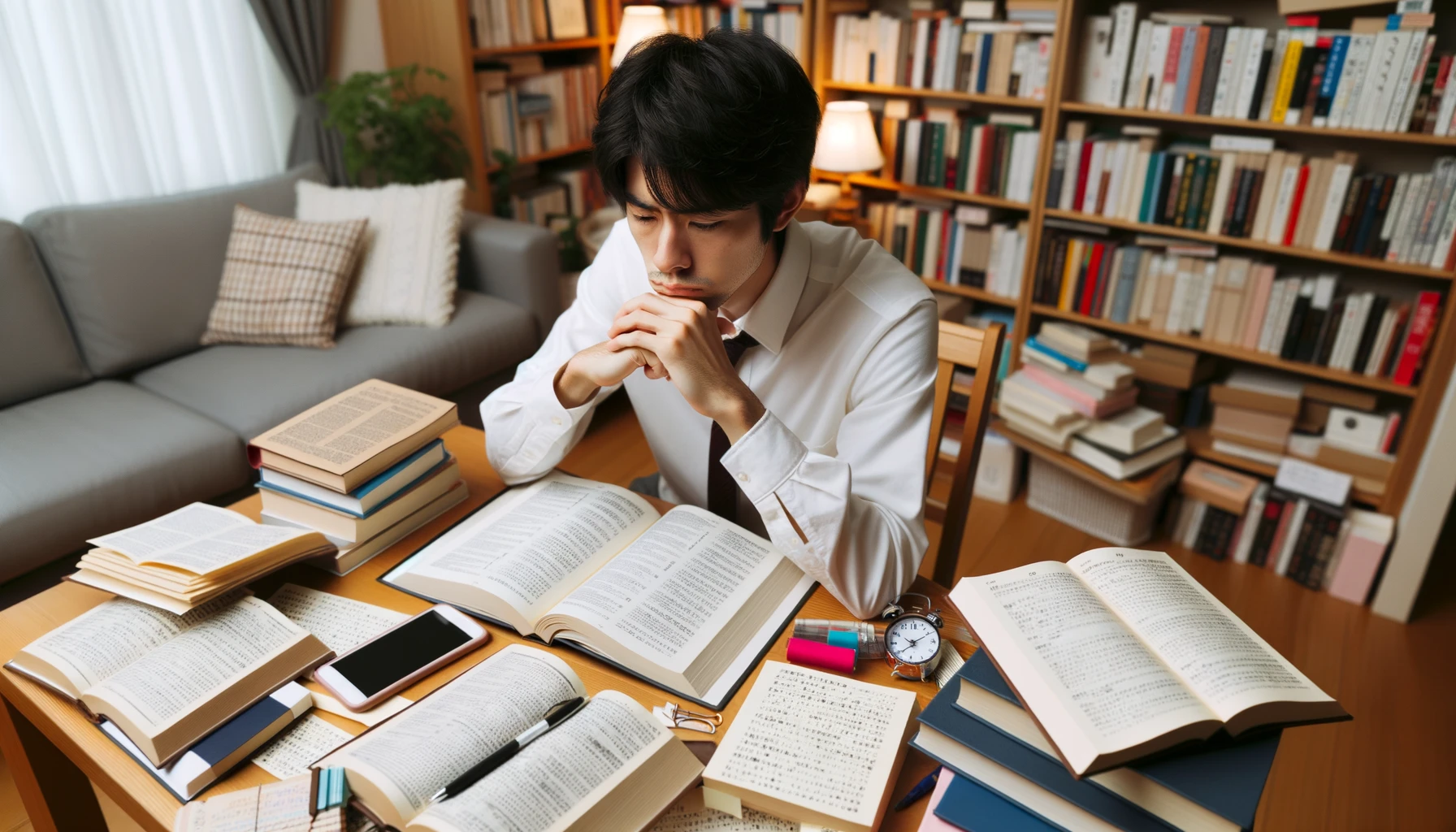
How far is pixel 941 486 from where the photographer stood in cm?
271

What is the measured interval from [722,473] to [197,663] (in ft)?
2.29

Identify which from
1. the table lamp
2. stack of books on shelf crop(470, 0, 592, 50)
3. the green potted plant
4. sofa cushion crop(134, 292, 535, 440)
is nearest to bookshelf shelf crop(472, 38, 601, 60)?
stack of books on shelf crop(470, 0, 592, 50)

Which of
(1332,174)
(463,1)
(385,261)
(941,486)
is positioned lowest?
(941,486)

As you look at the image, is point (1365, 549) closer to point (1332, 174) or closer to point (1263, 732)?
point (1332, 174)

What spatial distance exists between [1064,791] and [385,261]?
94.0 inches

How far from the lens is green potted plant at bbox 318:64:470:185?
2.71 meters

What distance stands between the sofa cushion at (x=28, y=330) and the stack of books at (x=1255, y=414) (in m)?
3.05

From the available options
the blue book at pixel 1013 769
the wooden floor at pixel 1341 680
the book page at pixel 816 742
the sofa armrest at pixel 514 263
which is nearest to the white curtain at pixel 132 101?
the sofa armrest at pixel 514 263

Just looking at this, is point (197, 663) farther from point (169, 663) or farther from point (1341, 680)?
point (1341, 680)

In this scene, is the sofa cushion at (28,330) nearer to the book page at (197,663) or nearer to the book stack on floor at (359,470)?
the book stack on floor at (359,470)

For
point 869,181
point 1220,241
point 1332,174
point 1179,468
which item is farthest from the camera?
point 869,181

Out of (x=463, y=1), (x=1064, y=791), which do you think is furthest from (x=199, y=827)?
(x=463, y=1)

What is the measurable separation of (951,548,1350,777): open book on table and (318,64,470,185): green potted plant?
102 inches

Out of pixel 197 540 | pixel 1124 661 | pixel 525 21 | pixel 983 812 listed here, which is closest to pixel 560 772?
pixel 983 812
